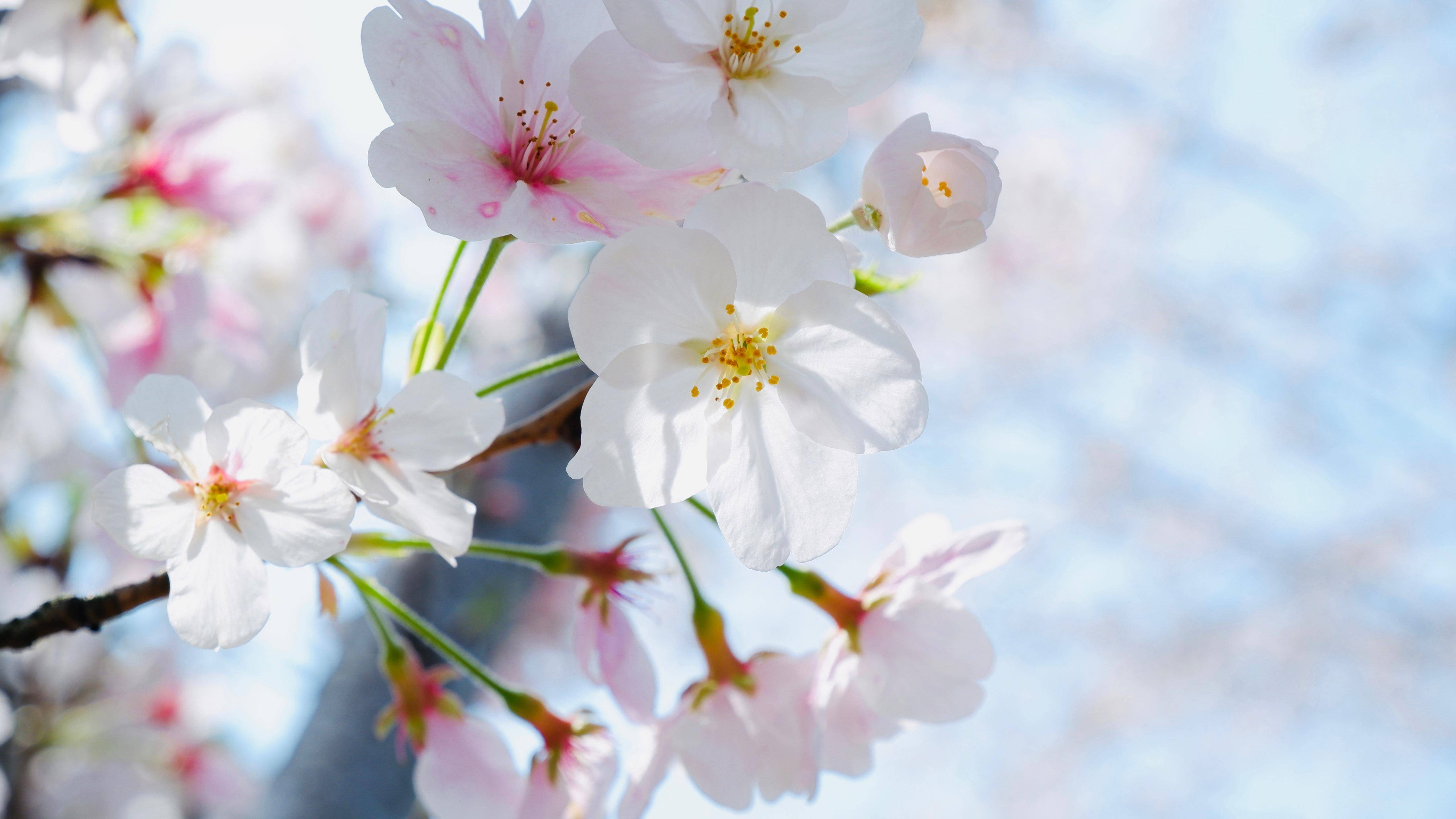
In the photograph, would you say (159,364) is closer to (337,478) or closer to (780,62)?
(337,478)

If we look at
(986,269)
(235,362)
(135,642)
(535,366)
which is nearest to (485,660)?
(235,362)

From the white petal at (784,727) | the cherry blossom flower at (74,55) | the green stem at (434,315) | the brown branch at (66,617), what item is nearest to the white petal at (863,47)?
the green stem at (434,315)

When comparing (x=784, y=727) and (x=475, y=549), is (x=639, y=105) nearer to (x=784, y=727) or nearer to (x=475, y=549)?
(x=475, y=549)

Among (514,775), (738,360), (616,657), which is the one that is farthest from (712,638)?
(738,360)

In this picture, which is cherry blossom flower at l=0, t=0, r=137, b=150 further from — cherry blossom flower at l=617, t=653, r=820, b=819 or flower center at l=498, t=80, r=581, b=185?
cherry blossom flower at l=617, t=653, r=820, b=819

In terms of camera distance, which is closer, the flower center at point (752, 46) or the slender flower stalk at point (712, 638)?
the flower center at point (752, 46)

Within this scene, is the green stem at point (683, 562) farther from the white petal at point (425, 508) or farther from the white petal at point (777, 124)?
the white petal at point (777, 124)
